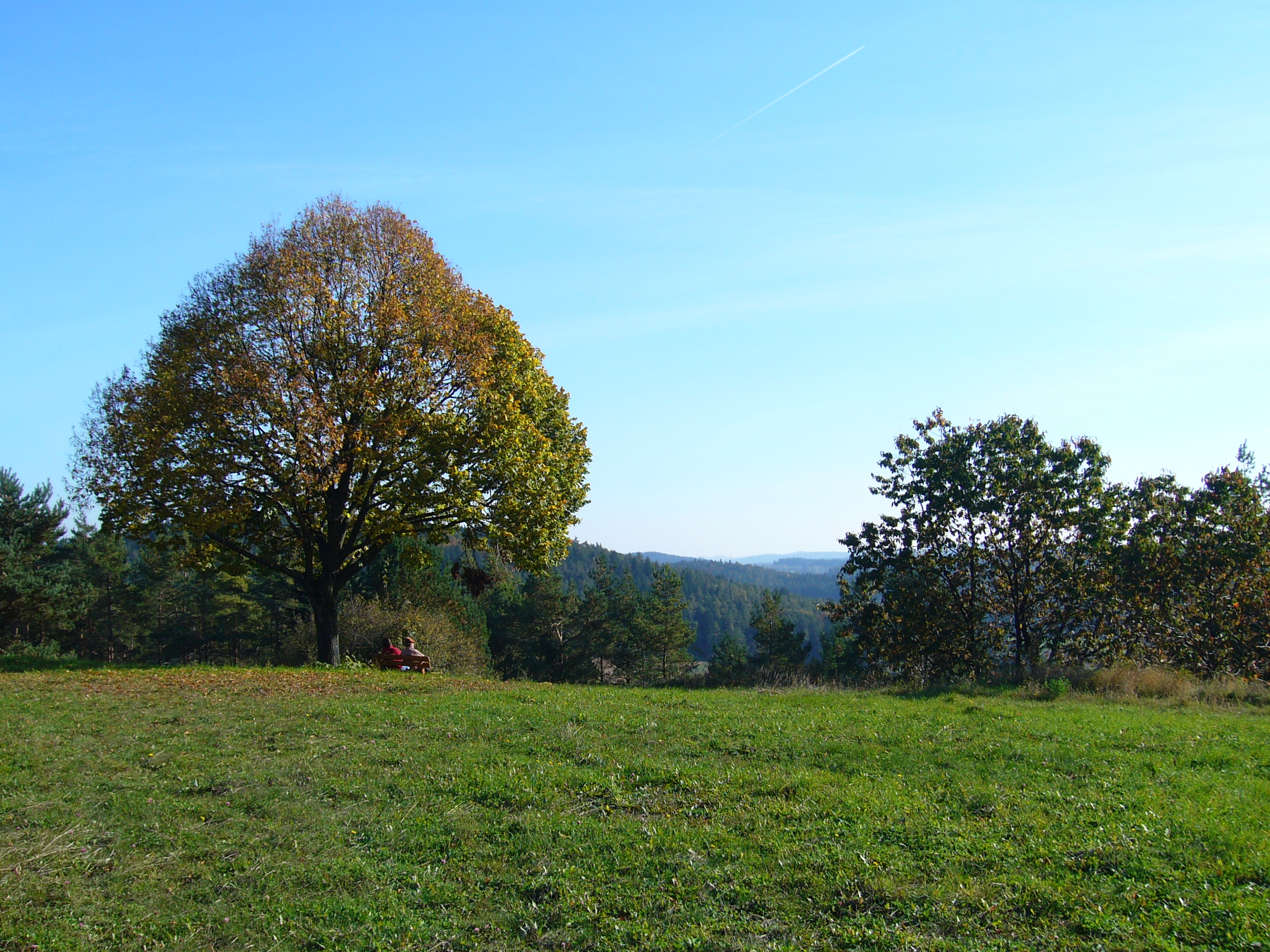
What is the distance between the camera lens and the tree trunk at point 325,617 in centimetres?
2162

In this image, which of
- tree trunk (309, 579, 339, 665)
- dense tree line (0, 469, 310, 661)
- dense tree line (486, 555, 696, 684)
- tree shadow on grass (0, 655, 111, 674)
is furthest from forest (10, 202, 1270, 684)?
dense tree line (486, 555, 696, 684)

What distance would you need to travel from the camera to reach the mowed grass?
528cm

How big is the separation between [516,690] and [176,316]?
544 inches

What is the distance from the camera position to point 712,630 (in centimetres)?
18475

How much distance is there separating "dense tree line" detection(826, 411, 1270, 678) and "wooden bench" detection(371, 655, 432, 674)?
12486 millimetres

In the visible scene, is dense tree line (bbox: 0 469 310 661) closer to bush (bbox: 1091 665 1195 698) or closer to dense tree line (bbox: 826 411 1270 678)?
dense tree line (bbox: 826 411 1270 678)

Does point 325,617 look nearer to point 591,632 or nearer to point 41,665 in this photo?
point 41,665

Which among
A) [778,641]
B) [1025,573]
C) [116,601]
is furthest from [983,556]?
[116,601]

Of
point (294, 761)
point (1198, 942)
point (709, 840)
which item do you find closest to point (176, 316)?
point (294, 761)

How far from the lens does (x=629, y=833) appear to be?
6.97m

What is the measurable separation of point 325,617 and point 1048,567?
72.1 feet

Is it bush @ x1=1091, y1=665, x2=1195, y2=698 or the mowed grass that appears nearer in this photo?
the mowed grass

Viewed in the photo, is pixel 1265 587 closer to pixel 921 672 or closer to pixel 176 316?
pixel 921 672

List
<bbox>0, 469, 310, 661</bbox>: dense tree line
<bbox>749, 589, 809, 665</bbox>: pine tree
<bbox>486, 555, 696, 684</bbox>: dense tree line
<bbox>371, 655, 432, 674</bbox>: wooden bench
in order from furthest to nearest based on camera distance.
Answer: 1. <bbox>749, 589, 809, 665</bbox>: pine tree
2. <bbox>486, 555, 696, 684</bbox>: dense tree line
3. <bbox>0, 469, 310, 661</bbox>: dense tree line
4. <bbox>371, 655, 432, 674</bbox>: wooden bench
